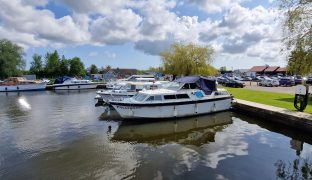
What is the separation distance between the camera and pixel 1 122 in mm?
20891

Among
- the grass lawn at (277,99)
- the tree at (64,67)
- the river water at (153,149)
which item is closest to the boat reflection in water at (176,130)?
the river water at (153,149)

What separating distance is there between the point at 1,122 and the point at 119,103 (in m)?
9.55

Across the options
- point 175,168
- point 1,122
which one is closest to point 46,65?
point 1,122

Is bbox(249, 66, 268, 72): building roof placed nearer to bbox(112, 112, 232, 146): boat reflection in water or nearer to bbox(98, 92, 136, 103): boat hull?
bbox(98, 92, 136, 103): boat hull

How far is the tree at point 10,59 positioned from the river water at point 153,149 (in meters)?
59.1

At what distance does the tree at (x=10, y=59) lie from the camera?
71.8 meters

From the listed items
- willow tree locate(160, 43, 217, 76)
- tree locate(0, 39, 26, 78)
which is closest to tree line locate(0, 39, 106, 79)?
tree locate(0, 39, 26, 78)

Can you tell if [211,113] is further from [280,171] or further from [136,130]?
[280,171]

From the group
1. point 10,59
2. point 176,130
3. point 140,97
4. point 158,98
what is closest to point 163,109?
point 158,98

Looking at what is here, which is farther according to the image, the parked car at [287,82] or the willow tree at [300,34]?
the parked car at [287,82]

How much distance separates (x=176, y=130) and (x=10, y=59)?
226ft

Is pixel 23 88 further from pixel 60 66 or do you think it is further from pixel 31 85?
pixel 60 66

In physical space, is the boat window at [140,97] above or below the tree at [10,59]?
below

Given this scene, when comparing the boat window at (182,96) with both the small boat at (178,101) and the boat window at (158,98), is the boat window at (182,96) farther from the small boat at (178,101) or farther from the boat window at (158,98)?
the boat window at (158,98)
